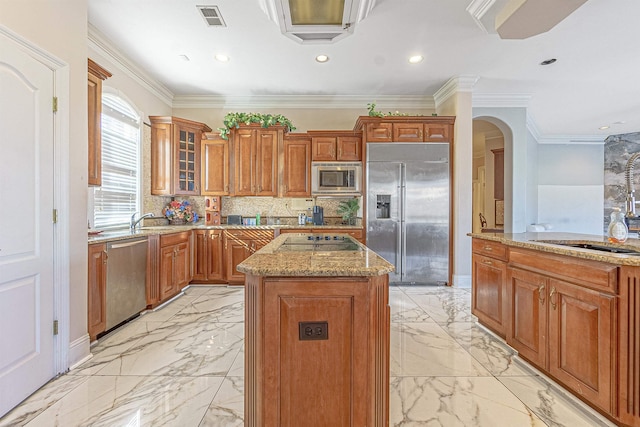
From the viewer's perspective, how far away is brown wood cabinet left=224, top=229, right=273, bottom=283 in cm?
425

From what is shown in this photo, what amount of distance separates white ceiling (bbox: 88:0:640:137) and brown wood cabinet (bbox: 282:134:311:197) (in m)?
0.88

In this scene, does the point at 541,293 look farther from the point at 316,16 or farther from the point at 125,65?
the point at 125,65

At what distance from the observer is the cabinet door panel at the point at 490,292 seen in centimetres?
238

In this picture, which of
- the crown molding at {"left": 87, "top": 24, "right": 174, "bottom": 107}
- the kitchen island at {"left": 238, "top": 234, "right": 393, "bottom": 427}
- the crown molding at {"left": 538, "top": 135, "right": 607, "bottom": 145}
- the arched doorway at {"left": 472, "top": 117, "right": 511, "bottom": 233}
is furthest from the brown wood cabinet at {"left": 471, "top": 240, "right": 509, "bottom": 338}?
the crown molding at {"left": 538, "top": 135, "right": 607, "bottom": 145}

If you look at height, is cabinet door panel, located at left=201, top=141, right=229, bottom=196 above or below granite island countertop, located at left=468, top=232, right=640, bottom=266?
above

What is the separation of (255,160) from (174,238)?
170cm

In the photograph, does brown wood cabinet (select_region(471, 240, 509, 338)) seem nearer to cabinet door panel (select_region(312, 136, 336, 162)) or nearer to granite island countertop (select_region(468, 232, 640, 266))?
granite island countertop (select_region(468, 232, 640, 266))

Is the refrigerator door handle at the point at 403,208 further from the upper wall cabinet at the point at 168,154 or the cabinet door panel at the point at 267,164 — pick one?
the upper wall cabinet at the point at 168,154

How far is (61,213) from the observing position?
1987 millimetres

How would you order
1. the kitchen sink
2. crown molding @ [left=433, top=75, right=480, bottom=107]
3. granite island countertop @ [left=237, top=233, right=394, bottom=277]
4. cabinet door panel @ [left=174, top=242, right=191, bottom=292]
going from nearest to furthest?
granite island countertop @ [left=237, top=233, right=394, bottom=277]
the kitchen sink
cabinet door panel @ [left=174, top=242, right=191, bottom=292]
crown molding @ [left=433, top=75, right=480, bottom=107]

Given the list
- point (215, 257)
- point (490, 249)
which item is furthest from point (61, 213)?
point (490, 249)

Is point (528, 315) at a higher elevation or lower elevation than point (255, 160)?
lower

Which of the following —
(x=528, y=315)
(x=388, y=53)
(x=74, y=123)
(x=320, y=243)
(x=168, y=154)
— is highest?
(x=388, y=53)

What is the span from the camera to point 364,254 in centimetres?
162
